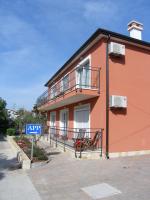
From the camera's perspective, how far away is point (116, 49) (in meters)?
11.5

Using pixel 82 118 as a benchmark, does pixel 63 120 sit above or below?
below

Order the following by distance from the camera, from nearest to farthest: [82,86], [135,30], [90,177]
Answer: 1. [90,177]
2. [82,86]
3. [135,30]

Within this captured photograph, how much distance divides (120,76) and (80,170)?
17.3ft

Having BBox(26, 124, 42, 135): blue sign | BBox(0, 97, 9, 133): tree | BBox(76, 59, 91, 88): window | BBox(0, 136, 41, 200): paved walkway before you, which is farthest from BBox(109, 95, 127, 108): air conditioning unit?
BBox(0, 97, 9, 133): tree

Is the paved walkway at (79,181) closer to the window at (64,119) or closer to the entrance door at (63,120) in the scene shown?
the window at (64,119)

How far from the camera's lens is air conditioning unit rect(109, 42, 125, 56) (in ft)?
37.2

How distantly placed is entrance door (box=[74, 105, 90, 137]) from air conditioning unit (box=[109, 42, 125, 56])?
3395 millimetres

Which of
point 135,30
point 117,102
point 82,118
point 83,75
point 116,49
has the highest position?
point 135,30

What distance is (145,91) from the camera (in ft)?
41.9

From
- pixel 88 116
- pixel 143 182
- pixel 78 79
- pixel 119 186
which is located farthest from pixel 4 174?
pixel 78 79

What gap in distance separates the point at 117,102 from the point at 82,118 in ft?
11.7

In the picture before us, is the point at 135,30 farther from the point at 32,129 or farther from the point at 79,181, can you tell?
the point at 79,181

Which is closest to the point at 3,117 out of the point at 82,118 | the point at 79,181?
the point at 82,118

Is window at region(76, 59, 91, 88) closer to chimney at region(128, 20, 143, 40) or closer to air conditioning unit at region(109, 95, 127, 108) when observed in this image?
air conditioning unit at region(109, 95, 127, 108)
